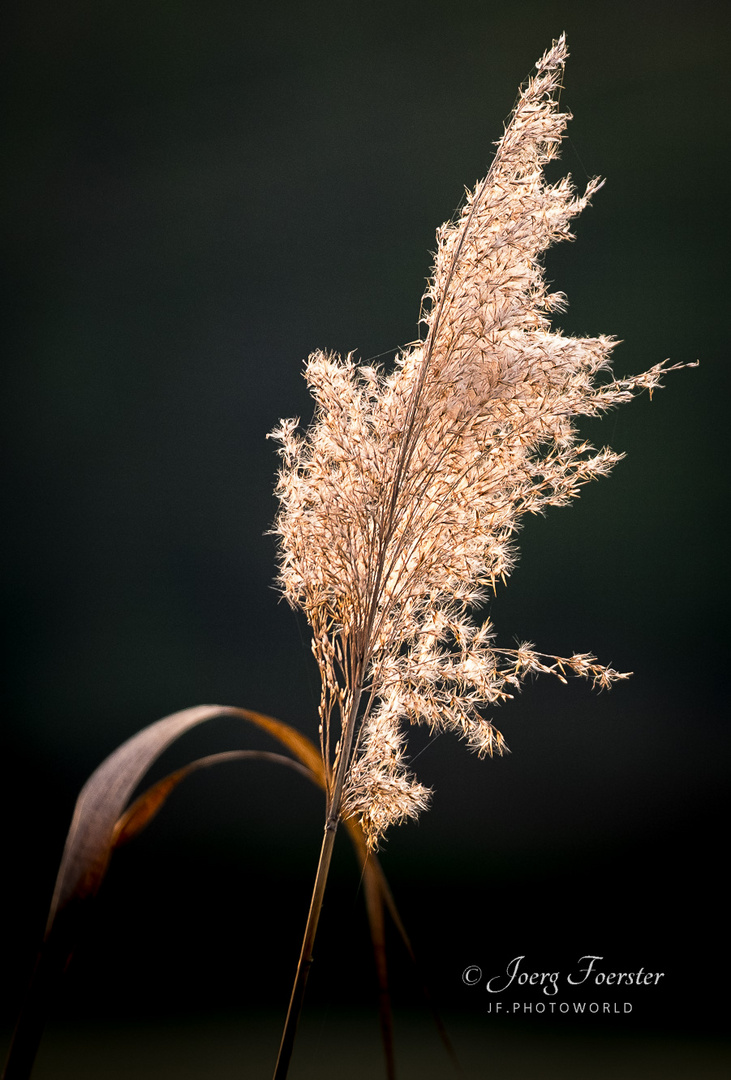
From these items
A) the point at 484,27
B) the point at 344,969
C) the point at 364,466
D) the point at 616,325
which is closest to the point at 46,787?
the point at 344,969

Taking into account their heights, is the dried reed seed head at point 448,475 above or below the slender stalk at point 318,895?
above

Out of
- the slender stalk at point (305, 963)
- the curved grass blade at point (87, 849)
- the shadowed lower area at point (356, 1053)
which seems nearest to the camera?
the curved grass blade at point (87, 849)

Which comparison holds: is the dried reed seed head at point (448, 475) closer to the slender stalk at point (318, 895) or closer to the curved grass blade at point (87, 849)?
the slender stalk at point (318, 895)

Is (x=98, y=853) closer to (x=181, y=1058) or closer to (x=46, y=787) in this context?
(x=181, y=1058)

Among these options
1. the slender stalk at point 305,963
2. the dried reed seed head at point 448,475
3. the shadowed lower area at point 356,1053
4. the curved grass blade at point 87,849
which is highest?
the dried reed seed head at point 448,475

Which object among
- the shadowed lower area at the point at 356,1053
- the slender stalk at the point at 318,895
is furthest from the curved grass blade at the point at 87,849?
the shadowed lower area at the point at 356,1053

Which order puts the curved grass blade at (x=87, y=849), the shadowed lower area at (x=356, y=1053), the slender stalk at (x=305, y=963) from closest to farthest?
the curved grass blade at (x=87, y=849) → the slender stalk at (x=305, y=963) → the shadowed lower area at (x=356, y=1053)

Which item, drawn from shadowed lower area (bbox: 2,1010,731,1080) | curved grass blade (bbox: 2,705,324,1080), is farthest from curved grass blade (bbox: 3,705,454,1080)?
shadowed lower area (bbox: 2,1010,731,1080)

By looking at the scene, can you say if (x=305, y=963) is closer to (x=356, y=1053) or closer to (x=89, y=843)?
(x=89, y=843)

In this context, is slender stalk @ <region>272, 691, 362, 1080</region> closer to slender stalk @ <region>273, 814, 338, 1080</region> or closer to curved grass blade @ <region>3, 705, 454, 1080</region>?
slender stalk @ <region>273, 814, 338, 1080</region>
